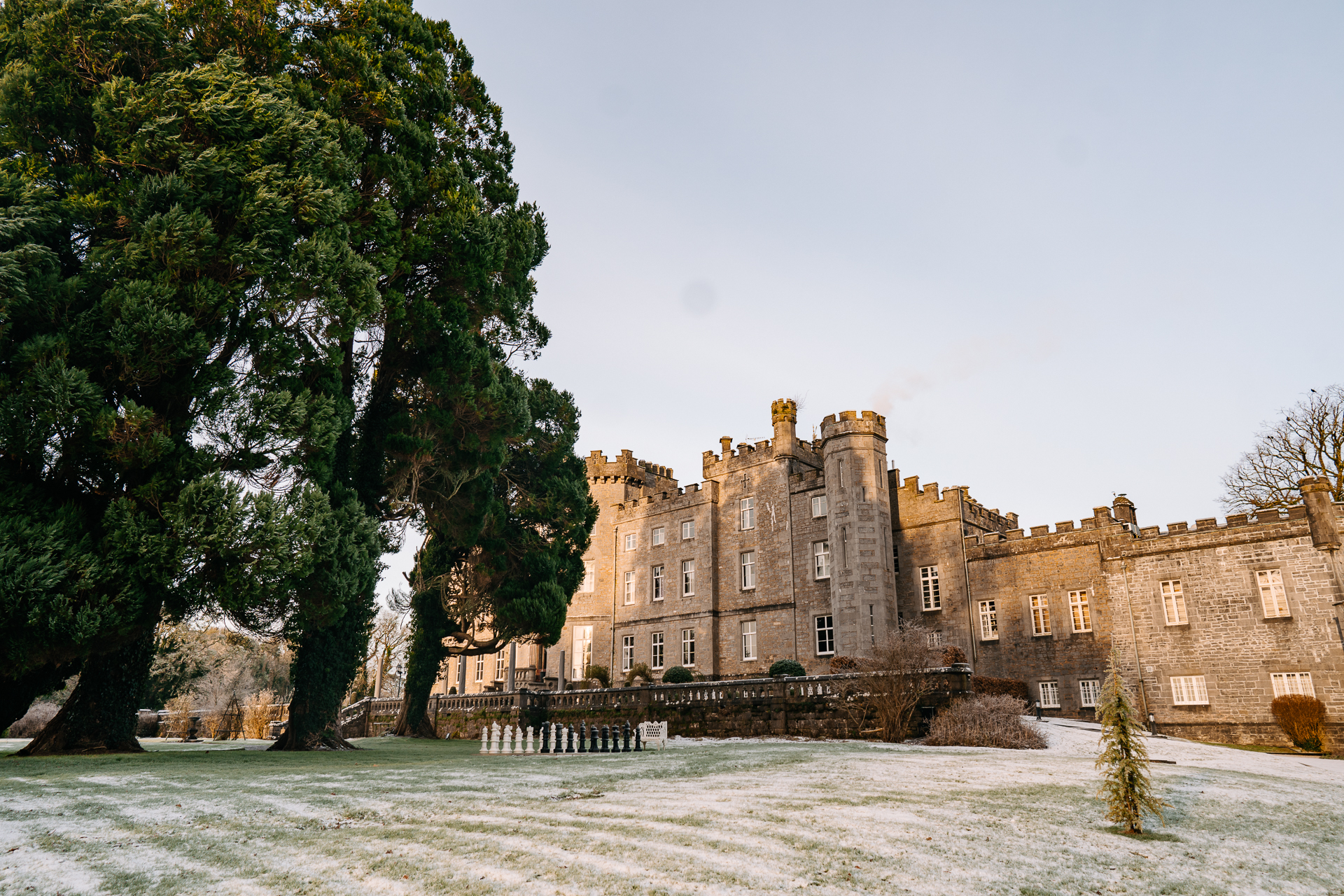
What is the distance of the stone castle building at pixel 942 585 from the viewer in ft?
87.0

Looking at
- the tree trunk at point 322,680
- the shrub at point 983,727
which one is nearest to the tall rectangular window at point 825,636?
the shrub at point 983,727

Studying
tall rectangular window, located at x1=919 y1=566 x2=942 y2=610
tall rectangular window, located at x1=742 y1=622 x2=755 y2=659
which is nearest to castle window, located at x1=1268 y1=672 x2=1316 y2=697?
tall rectangular window, located at x1=919 y1=566 x2=942 y2=610

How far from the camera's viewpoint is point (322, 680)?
1803 centimetres

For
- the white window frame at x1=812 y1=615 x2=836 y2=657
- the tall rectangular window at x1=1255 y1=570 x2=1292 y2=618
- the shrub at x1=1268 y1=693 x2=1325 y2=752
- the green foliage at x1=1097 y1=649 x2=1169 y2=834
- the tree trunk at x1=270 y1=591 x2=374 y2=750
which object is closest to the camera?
the green foliage at x1=1097 y1=649 x2=1169 y2=834

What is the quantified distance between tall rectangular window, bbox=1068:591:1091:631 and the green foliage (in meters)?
24.4

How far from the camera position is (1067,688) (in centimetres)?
2959

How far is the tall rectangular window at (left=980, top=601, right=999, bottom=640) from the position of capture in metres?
31.8

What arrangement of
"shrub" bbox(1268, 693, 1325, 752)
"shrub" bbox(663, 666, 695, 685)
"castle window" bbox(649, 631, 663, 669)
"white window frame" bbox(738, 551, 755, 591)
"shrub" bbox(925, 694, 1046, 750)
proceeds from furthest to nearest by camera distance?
"castle window" bbox(649, 631, 663, 669) → "white window frame" bbox(738, 551, 755, 591) → "shrub" bbox(663, 666, 695, 685) → "shrub" bbox(1268, 693, 1325, 752) → "shrub" bbox(925, 694, 1046, 750)

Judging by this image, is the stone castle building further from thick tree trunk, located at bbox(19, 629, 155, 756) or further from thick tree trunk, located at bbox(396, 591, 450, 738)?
thick tree trunk, located at bbox(19, 629, 155, 756)

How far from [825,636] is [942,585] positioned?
534 cm

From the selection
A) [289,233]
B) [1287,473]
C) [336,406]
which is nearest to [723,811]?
[336,406]

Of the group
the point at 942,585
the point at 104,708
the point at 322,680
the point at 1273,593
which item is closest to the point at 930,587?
the point at 942,585

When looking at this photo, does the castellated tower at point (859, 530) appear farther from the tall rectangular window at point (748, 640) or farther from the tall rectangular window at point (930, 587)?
the tall rectangular window at point (748, 640)

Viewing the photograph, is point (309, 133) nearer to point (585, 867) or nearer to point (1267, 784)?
point (585, 867)
